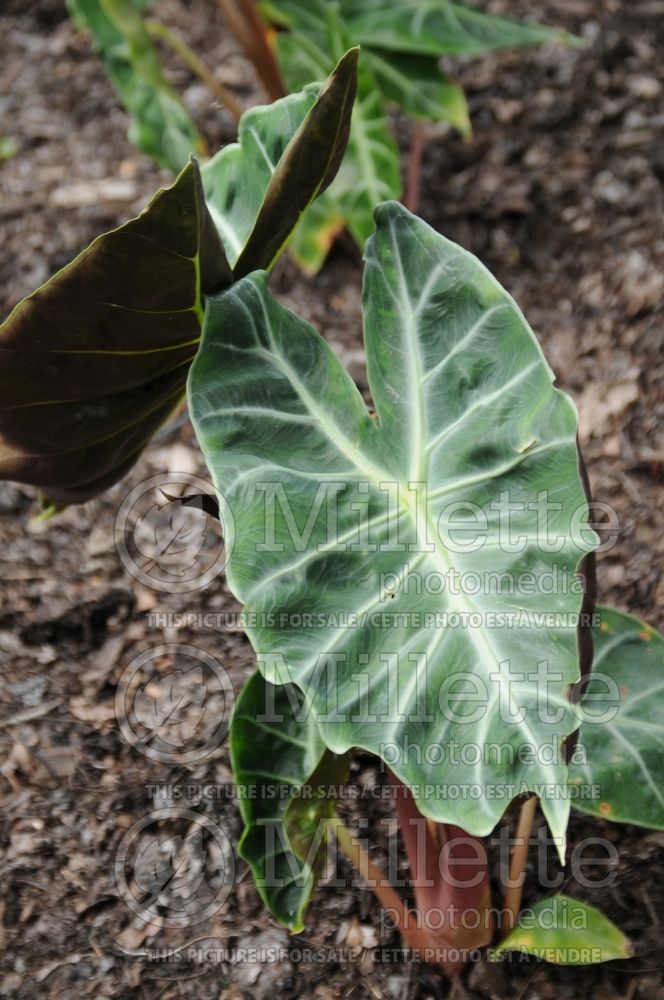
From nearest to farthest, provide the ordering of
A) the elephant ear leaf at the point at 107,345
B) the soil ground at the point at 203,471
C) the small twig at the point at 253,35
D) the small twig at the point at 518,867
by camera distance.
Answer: the elephant ear leaf at the point at 107,345, the small twig at the point at 518,867, the soil ground at the point at 203,471, the small twig at the point at 253,35

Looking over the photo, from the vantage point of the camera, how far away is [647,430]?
5.86 feet

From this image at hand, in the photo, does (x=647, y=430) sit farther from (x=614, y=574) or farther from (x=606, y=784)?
(x=606, y=784)

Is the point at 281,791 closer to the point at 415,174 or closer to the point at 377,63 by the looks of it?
the point at 415,174

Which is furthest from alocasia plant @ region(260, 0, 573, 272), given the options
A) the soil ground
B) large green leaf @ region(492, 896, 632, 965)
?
large green leaf @ region(492, 896, 632, 965)

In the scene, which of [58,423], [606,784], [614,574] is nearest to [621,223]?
[614,574]

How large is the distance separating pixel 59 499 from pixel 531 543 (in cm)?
56

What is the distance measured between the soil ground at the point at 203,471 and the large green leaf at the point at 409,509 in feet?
1.83

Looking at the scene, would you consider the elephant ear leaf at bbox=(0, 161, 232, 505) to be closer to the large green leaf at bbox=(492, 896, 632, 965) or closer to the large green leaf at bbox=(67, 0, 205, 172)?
the large green leaf at bbox=(492, 896, 632, 965)

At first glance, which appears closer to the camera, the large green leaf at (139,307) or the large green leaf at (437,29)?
the large green leaf at (139,307)

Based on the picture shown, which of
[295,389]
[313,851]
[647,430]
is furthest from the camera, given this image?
[647,430]

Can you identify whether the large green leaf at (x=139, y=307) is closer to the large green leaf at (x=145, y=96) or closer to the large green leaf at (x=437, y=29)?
the large green leaf at (x=145, y=96)

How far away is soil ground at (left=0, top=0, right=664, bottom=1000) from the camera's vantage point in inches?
52.6

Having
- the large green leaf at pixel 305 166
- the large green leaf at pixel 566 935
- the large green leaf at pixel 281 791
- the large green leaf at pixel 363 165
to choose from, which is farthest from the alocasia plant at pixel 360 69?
the large green leaf at pixel 566 935

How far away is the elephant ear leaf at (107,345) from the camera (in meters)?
0.89
